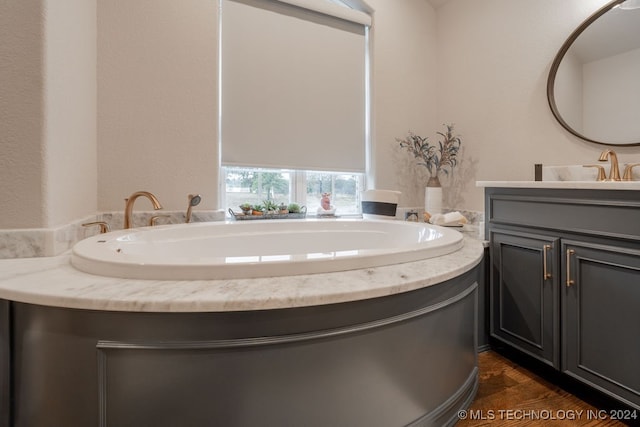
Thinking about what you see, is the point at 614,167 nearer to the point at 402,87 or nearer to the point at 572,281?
the point at 572,281

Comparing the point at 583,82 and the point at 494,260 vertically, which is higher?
the point at 583,82

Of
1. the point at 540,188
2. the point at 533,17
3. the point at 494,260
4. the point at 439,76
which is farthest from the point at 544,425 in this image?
the point at 439,76

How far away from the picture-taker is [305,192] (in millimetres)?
2869

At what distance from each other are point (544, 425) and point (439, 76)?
292 cm

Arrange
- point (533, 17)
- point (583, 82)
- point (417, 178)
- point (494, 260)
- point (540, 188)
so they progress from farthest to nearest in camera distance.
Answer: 1. point (417, 178)
2. point (533, 17)
3. point (583, 82)
4. point (494, 260)
5. point (540, 188)

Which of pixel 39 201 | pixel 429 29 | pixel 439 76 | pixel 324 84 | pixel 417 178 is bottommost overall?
pixel 39 201

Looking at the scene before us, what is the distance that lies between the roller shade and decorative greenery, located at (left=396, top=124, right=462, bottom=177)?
0.49 metres

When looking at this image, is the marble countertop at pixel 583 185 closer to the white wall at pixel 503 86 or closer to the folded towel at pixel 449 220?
the folded towel at pixel 449 220

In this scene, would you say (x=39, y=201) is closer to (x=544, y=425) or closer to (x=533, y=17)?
(x=544, y=425)

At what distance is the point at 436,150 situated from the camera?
10.7ft

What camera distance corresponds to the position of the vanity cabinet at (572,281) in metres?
1.39

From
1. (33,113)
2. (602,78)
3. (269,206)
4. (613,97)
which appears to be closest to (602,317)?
(613,97)

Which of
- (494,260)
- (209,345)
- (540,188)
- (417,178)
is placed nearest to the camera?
(209,345)

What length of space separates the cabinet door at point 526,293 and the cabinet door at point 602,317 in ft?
0.20
